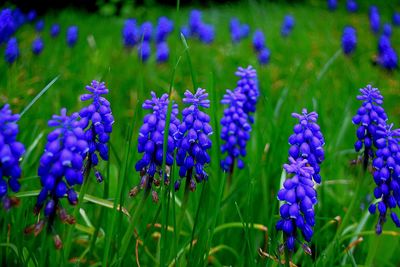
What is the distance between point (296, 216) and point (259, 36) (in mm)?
6137

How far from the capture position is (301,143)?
7.12 ft

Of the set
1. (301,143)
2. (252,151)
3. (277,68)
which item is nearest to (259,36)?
(277,68)

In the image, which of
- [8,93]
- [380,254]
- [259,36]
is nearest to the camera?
[380,254]

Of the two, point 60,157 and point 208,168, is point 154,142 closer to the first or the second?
point 60,157

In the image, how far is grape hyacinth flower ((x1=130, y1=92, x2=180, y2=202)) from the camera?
2.10 m

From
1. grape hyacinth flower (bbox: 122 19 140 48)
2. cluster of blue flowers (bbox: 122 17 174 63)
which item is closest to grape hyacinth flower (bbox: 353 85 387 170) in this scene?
cluster of blue flowers (bbox: 122 17 174 63)

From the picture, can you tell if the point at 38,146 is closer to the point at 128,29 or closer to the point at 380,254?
the point at 380,254

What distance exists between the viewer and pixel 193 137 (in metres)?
2.14

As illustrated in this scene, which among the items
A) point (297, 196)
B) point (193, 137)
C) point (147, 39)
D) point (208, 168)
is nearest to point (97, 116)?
point (193, 137)

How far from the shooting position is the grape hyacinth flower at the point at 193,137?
2.16 meters

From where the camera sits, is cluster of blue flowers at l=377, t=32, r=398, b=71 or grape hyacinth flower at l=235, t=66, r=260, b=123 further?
cluster of blue flowers at l=377, t=32, r=398, b=71

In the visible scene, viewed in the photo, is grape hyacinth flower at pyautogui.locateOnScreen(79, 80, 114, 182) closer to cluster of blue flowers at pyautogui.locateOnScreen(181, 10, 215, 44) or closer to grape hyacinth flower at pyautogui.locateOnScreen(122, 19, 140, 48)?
grape hyacinth flower at pyautogui.locateOnScreen(122, 19, 140, 48)

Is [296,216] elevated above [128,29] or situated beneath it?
situated beneath

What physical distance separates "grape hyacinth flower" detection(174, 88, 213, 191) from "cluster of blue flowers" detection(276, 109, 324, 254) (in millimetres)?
433
